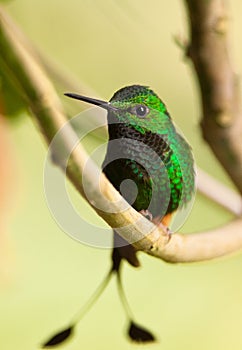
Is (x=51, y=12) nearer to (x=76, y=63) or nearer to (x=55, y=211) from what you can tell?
(x=76, y=63)

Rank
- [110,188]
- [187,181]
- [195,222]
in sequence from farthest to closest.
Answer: [195,222] → [187,181] → [110,188]

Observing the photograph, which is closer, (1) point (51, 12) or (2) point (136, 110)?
(2) point (136, 110)

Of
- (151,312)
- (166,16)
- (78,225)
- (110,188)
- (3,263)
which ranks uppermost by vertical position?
(110,188)

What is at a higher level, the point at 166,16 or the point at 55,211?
the point at 55,211

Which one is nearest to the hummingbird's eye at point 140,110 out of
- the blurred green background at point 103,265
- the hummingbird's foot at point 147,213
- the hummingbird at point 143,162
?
the hummingbird at point 143,162

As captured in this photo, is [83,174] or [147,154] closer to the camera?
[83,174]

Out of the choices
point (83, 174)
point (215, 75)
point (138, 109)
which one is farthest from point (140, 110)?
point (83, 174)

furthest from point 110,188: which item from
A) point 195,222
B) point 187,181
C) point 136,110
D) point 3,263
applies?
point 195,222

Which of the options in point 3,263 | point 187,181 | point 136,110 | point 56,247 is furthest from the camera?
point 56,247

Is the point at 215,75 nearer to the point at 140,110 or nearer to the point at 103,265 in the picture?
the point at 140,110
